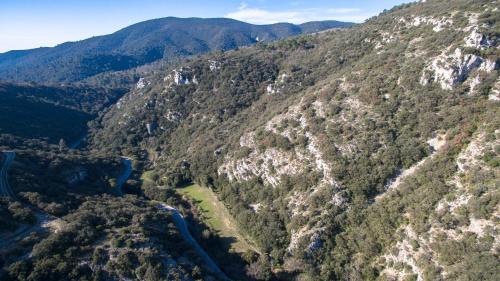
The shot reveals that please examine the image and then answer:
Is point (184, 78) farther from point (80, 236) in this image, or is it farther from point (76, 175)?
point (80, 236)

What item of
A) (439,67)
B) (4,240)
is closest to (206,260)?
(4,240)

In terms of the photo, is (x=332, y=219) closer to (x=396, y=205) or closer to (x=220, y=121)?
(x=396, y=205)

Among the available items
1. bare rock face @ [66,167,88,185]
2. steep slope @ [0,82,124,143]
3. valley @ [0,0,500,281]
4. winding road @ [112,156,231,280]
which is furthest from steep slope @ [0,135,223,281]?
steep slope @ [0,82,124,143]

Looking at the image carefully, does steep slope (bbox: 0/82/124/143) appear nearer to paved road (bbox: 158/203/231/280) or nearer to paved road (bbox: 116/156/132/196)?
paved road (bbox: 116/156/132/196)

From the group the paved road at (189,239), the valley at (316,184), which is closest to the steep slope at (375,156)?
the valley at (316,184)

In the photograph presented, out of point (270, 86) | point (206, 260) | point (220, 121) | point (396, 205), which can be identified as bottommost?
point (206, 260)
